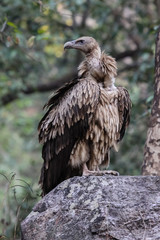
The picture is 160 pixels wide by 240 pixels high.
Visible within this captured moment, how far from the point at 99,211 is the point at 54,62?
36.1 feet

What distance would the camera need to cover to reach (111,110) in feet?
19.7

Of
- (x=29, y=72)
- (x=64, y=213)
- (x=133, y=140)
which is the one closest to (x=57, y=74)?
(x=29, y=72)

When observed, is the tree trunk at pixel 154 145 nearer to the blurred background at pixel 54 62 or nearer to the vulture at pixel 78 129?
the vulture at pixel 78 129

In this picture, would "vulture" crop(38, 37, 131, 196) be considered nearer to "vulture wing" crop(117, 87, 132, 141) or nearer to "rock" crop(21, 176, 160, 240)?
"vulture wing" crop(117, 87, 132, 141)

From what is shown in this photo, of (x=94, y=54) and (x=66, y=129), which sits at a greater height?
(x=94, y=54)

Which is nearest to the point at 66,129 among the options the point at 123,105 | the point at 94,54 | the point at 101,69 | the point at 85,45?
the point at 123,105

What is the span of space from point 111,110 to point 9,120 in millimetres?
8171

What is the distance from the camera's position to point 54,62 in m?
15.0

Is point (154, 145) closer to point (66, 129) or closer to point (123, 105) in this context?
point (123, 105)

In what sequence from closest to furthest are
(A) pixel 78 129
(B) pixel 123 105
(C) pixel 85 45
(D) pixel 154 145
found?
(D) pixel 154 145, (A) pixel 78 129, (B) pixel 123 105, (C) pixel 85 45

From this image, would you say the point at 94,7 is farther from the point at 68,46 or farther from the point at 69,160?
the point at 69,160

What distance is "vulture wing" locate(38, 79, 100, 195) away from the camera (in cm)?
580

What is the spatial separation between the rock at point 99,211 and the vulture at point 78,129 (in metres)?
0.92

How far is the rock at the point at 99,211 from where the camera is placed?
428cm
